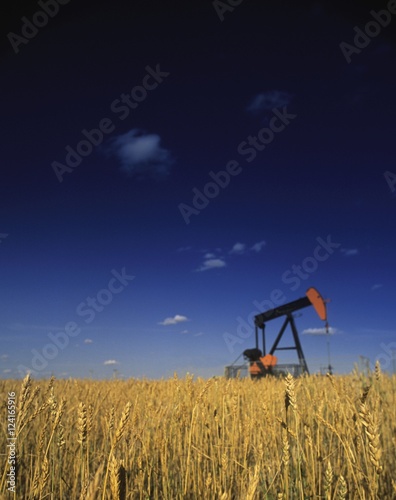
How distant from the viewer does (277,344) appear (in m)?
15.5

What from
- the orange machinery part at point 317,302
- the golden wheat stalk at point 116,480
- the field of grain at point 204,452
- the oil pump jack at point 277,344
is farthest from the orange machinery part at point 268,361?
the golden wheat stalk at point 116,480

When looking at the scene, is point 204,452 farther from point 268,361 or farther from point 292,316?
point 292,316

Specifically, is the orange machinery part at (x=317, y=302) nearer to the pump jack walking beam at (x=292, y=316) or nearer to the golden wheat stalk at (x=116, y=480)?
the pump jack walking beam at (x=292, y=316)

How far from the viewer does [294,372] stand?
13641mm

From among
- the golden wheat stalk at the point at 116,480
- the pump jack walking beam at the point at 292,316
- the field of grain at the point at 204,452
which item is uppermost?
the pump jack walking beam at the point at 292,316

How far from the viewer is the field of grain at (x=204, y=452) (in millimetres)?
1520

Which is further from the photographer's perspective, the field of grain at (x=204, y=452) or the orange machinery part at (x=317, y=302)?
the orange machinery part at (x=317, y=302)

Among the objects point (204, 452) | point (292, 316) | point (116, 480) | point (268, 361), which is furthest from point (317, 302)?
point (116, 480)

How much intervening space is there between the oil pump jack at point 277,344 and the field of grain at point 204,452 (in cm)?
823

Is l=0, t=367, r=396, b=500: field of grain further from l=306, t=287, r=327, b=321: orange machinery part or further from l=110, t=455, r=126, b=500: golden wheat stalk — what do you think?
l=306, t=287, r=327, b=321: orange machinery part

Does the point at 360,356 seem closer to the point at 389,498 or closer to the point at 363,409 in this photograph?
the point at 389,498

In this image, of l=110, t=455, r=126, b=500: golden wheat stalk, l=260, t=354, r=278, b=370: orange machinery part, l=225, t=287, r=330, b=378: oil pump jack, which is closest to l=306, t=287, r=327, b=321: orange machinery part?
l=225, t=287, r=330, b=378: oil pump jack

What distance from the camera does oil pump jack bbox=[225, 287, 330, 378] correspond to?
14281 mm

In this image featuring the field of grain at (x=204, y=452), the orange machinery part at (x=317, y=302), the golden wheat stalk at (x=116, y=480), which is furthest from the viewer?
the orange machinery part at (x=317, y=302)
